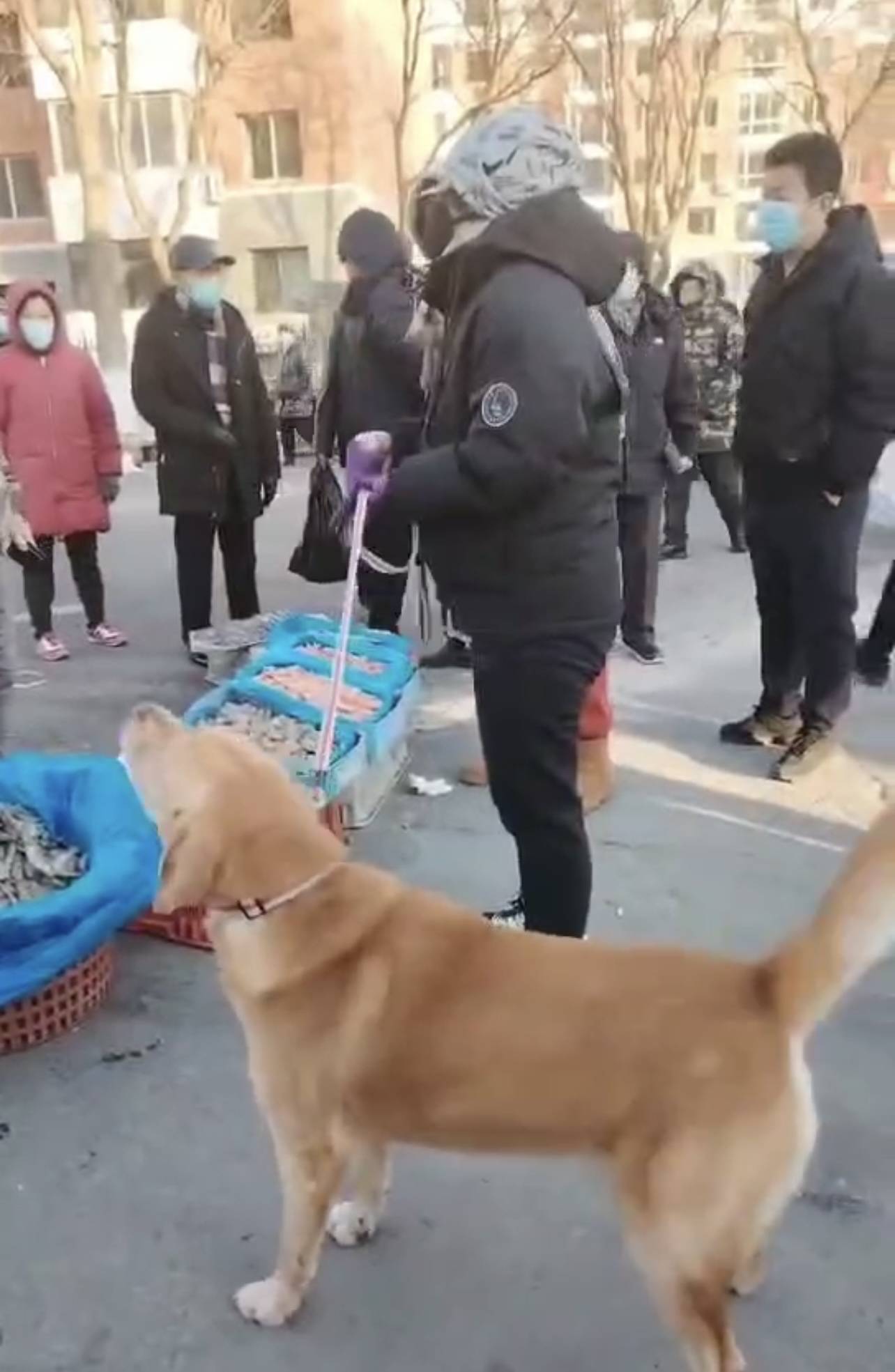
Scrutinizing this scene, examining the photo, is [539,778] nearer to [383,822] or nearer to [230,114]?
[383,822]

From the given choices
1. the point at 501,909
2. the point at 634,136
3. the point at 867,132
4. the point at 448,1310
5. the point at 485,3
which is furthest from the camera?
the point at 867,132

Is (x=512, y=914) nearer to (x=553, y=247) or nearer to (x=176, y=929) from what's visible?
(x=176, y=929)

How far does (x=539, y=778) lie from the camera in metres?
2.75

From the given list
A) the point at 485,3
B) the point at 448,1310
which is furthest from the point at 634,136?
the point at 448,1310

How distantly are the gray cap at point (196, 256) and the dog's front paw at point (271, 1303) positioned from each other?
14.7ft

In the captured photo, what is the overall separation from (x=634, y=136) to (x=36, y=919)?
108 feet

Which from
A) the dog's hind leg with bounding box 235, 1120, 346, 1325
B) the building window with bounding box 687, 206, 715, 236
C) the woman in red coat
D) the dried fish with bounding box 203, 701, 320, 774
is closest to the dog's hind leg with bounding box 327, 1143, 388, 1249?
the dog's hind leg with bounding box 235, 1120, 346, 1325

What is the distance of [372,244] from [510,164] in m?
2.95

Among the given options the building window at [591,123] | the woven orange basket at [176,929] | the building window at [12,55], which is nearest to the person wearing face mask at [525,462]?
the woven orange basket at [176,929]

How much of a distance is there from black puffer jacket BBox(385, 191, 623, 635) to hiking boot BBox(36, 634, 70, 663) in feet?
12.8

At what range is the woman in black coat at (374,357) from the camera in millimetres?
5219

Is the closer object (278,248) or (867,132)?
(278,248)

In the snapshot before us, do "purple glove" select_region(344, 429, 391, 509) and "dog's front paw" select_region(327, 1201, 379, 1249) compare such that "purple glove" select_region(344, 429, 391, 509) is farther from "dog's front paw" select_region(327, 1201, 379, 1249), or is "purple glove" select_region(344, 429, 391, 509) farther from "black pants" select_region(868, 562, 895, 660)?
"black pants" select_region(868, 562, 895, 660)

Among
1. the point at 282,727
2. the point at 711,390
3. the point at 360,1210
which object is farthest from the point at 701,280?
the point at 360,1210
